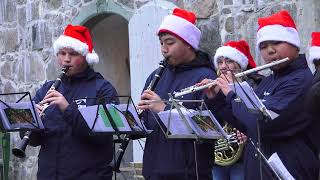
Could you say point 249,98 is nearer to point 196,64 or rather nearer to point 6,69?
point 196,64

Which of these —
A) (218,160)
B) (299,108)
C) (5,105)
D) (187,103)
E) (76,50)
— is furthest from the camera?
(218,160)

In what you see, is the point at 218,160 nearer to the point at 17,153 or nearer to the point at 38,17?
the point at 17,153

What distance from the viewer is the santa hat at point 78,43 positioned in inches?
204

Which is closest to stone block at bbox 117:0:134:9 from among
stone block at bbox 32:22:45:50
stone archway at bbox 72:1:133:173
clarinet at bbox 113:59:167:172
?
stone archway at bbox 72:1:133:173

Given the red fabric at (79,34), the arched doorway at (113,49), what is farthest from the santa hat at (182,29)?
the arched doorway at (113,49)

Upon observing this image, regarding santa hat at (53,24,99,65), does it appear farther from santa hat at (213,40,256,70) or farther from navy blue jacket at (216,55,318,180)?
navy blue jacket at (216,55,318,180)

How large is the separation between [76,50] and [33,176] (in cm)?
496

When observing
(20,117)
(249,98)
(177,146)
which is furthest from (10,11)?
(249,98)

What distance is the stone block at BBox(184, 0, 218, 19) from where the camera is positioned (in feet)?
Result: 23.8

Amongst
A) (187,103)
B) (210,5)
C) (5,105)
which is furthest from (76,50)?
(210,5)

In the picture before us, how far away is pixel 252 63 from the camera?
19.4 ft

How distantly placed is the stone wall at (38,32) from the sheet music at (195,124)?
287 centimetres

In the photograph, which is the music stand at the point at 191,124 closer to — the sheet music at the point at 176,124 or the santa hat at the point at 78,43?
the sheet music at the point at 176,124

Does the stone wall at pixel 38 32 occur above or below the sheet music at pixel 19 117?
above
